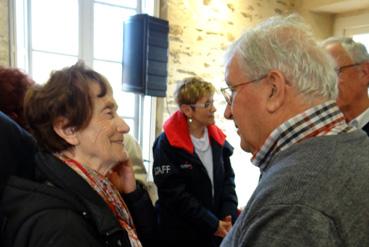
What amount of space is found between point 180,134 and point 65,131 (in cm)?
118

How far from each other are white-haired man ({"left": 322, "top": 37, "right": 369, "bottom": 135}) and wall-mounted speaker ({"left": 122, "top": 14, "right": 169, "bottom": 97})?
167 cm

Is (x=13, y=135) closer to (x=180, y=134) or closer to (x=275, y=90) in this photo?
(x=275, y=90)

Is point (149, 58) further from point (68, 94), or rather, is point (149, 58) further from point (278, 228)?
point (278, 228)

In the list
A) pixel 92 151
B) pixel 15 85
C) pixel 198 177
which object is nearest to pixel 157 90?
pixel 198 177

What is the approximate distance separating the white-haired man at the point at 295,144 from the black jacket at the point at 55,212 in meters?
0.40

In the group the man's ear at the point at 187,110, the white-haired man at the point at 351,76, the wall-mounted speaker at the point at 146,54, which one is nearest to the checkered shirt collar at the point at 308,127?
the white-haired man at the point at 351,76

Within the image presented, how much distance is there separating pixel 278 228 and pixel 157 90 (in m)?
2.64

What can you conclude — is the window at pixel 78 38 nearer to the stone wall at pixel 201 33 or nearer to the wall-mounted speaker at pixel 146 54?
the stone wall at pixel 201 33

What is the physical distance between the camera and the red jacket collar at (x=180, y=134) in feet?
7.33

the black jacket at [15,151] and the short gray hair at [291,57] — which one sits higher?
the short gray hair at [291,57]

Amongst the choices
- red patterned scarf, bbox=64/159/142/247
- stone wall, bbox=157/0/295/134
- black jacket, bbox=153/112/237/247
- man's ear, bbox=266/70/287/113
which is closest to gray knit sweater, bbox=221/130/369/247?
man's ear, bbox=266/70/287/113

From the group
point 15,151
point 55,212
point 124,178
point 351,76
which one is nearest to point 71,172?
point 55,212

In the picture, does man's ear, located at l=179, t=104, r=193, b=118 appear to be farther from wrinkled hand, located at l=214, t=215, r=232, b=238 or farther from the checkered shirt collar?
the checkered shirt collar

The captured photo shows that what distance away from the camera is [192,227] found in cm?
224
